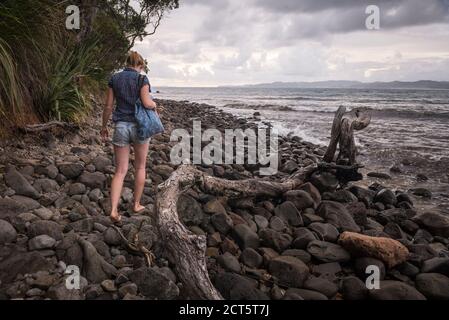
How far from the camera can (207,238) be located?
169 inches

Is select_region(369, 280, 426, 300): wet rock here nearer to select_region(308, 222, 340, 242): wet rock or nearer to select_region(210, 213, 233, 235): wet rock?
select_region(308, 222, 340, 242): wet rock

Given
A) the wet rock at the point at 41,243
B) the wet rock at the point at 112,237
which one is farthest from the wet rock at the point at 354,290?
the wet rock at the point at 41,243

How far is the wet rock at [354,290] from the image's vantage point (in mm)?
3398

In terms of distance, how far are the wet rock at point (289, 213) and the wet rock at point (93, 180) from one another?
2515 millimetres

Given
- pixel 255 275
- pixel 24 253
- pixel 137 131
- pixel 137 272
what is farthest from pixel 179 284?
pixel 137 131

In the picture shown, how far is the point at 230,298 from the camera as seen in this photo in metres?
3.21

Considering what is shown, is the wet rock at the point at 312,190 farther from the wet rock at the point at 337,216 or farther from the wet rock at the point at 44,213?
the wet rock at the point at 44,213

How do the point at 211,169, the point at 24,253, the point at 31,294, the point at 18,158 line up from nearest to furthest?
the point at 31,294
the point at 24,253
the point at 18,158
the point at 211,169

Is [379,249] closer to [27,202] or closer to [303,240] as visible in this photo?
[303,240]

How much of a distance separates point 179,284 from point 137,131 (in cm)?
169

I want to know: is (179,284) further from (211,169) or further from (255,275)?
(211,169)

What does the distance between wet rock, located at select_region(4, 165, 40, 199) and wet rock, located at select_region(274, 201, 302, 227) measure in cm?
315

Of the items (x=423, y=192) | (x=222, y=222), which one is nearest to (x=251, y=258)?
(x=222, y=222)

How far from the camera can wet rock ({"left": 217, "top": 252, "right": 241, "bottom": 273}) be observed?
3.72 m
